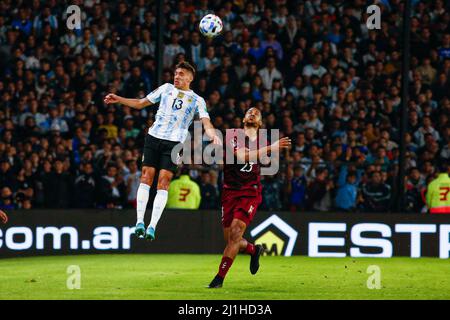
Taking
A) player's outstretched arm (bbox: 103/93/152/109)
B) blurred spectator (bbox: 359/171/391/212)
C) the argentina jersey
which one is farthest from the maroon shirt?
blurred spectator (bbox: 359/171/391/212)

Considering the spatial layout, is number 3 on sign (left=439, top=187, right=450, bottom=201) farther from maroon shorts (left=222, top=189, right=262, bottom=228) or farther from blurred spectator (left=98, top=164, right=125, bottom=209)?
maroon shorts (left=222, top=189, right=262, bottom=228)

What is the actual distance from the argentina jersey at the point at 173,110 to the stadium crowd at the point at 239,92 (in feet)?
15.1

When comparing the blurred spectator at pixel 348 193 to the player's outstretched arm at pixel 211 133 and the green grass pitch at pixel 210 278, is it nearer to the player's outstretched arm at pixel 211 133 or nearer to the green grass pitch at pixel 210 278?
the green grass pitch at pixel 210 278

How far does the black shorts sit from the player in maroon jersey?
2.79ft

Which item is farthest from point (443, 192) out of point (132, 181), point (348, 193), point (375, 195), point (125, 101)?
point (125, 101)

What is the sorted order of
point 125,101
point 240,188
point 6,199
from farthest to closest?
point 6,199 < point 125,101 < point 240,188

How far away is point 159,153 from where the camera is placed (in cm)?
1324

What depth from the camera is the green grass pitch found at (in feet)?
38.2

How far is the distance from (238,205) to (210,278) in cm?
151

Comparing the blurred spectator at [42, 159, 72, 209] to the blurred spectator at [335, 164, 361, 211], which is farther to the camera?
the blurred spectator at [335, 164, 361, 211]

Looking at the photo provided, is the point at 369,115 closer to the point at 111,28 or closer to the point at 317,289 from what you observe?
the point at 111,28

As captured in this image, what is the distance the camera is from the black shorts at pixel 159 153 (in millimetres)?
13203

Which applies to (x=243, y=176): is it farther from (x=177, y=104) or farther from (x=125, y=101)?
(x=125, y=101)

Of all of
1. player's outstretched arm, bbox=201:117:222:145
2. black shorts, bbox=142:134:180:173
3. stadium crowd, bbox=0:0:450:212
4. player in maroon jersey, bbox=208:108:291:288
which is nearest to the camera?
player's outstretched arm, bbox=201:117:222:145
